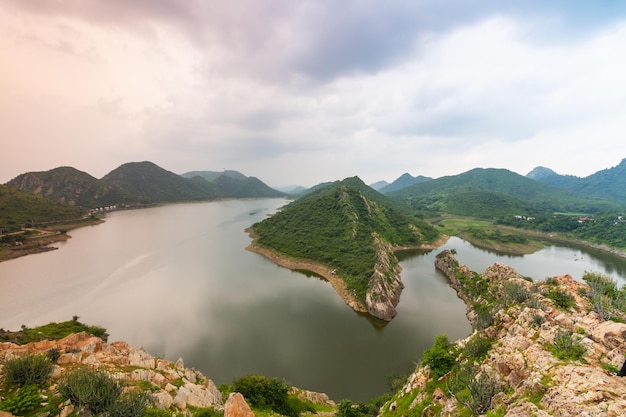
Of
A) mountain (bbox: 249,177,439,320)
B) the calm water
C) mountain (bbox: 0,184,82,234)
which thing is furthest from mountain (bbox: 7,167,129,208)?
mountain (bbox: 249,177,439,320)

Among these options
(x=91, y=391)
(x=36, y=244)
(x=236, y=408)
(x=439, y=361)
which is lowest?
(x=439, y=361)

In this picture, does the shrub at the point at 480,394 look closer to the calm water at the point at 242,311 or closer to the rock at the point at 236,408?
the rock at the point at 236,408

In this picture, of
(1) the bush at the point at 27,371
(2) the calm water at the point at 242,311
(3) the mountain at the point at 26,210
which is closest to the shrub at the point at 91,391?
(1) the bush at the point at 27,371

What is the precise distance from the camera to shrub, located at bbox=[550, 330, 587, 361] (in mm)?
11680

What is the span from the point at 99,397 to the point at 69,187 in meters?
233

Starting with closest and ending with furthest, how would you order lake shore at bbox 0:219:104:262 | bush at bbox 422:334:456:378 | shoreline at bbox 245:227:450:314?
bush at bbox 422:334:456:378, shoreline at bbox 245:227:450:314, lake shore at bbox 0:219:104:262

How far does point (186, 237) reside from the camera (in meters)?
92.4

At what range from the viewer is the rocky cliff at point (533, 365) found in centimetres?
942

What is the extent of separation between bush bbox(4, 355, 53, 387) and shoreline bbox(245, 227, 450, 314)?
3588 centimetres

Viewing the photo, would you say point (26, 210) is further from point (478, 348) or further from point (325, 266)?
point (478, 348)

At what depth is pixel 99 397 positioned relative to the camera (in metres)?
10.8

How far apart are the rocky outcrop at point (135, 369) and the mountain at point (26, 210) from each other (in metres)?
108

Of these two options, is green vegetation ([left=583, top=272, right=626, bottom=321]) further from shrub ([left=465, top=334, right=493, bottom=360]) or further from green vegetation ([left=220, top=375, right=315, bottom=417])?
green vegetation ([left=220, top=375, right=315, bottom=417])

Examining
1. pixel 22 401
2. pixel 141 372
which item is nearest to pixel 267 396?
pixel 141 372
